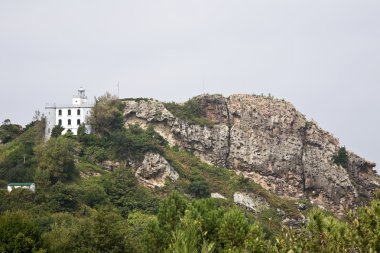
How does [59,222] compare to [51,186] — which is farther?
[51,186]

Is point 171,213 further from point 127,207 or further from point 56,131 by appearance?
point 56,131

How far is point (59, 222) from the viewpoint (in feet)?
155

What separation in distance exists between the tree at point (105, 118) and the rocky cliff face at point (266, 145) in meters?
3.15

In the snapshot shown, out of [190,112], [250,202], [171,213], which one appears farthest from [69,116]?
[171,213]

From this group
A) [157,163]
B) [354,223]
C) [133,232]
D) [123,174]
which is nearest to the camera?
[354,223]

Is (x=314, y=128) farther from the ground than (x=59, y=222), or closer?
farther from the ground

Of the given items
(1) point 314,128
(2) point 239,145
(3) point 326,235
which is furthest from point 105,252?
(1) point 314,128

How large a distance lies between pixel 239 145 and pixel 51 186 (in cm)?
2853

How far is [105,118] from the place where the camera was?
70812mm

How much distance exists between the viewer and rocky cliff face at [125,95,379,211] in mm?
76250

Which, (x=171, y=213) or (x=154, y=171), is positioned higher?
(x=154, y=171)

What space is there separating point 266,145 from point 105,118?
21994mm

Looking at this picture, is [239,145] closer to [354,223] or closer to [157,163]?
[157,163]

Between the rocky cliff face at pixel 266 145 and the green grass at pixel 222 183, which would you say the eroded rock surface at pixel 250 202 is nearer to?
the green grass at pixel 222 183
